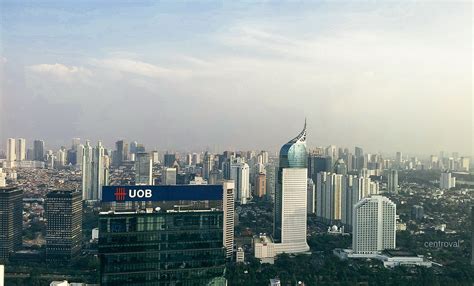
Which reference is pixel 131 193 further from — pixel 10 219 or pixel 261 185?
pixel 261 185

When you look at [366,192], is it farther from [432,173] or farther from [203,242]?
[203,242]

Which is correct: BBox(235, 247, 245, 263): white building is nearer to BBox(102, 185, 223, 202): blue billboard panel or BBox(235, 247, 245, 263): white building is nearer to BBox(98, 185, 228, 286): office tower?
BBox(98, 185, 228, 286): office tower

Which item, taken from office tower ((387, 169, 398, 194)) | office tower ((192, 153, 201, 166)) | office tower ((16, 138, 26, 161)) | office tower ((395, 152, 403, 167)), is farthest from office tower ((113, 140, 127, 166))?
office tower ((387, 169, 398, 194))

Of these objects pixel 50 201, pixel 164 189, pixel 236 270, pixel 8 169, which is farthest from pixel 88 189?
pixel 164 189

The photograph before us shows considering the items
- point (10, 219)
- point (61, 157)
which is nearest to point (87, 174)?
point (61, 157)

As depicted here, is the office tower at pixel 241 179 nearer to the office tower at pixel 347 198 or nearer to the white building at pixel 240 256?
the office tower at pixel 347 198

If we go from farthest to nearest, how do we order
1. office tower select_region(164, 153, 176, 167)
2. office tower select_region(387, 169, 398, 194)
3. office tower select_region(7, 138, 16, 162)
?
1. office tower select_region(387, 169, 398, 194)
2. office tower select_region(164, 153, 176, 167)
3. office tower select_region(7, 138, 16, 162)

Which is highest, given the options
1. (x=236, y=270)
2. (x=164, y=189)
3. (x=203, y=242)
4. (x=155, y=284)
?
(x=164, y=189)
